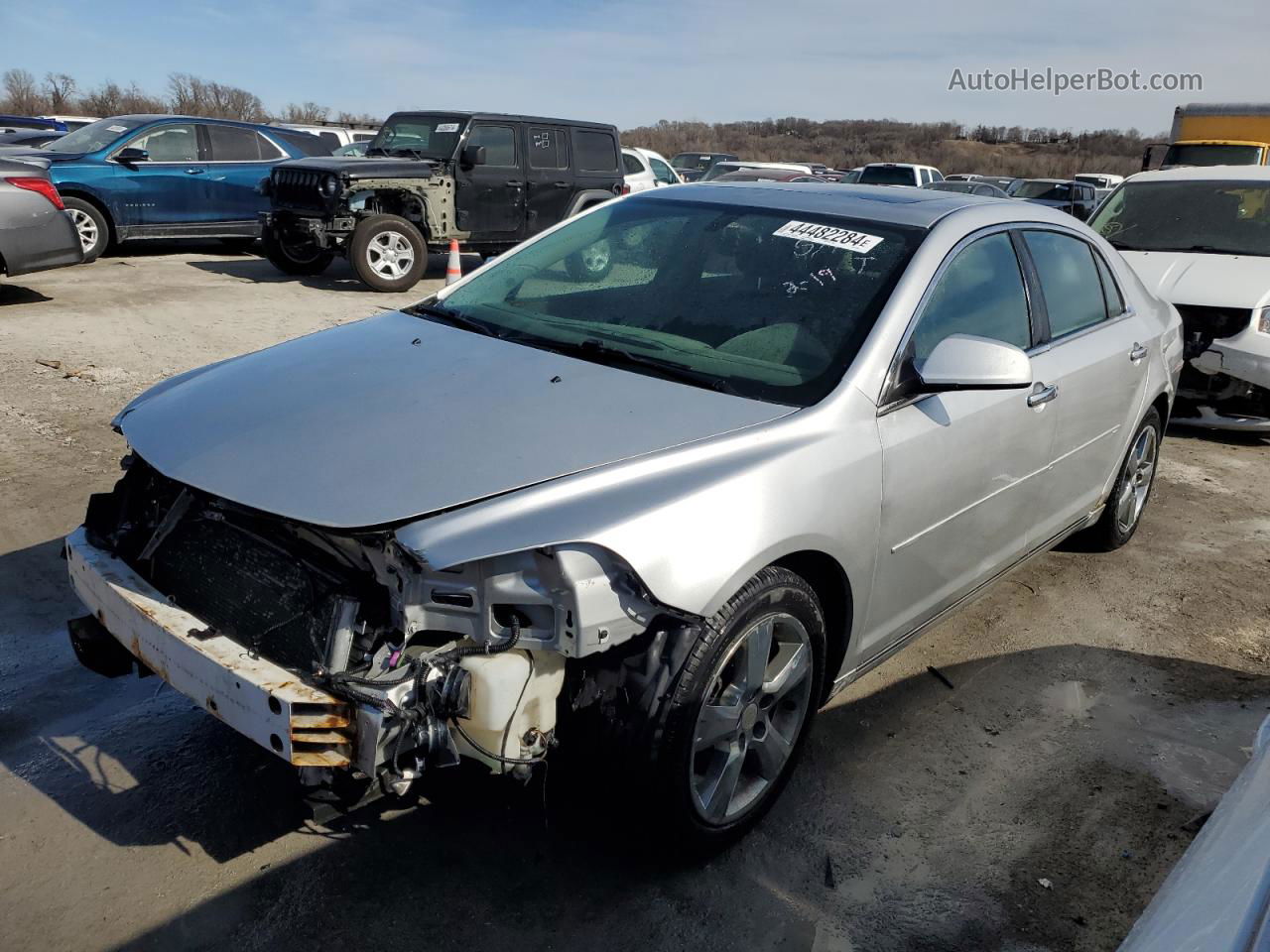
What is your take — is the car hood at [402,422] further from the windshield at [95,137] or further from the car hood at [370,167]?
the windshield at [95,137]

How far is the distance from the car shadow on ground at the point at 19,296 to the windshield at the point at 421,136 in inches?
162

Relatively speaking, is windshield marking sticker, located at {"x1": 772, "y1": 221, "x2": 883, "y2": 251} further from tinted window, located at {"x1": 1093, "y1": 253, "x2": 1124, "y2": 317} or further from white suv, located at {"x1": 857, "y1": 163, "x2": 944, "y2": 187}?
white suv, located at {"x1": 857, "y1": 163, "x2": 944, "y2": 187}

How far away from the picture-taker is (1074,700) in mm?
3797

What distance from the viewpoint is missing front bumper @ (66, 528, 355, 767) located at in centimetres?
226

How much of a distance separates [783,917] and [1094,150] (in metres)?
74.8

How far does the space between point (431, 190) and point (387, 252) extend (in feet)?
2.91

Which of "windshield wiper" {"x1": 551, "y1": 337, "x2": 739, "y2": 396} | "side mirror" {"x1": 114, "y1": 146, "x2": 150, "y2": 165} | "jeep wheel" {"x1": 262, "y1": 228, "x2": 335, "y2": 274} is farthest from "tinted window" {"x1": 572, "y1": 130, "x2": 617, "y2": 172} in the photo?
"windshield wiper" {"x1": 551, "y1": 337, "x2": 739, "y2": 396}

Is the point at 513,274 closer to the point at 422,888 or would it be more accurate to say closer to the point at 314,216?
the point at 422,888

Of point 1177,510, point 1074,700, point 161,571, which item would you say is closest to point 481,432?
point 161,571

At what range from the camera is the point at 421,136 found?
12398 mm

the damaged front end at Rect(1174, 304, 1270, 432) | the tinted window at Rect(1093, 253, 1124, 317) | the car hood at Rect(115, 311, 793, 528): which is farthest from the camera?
the damaged front end at Rect(1174, 304, 1270, 432)

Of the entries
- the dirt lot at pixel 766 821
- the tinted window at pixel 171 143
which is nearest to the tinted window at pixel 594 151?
the tinted window at pixel 171 143

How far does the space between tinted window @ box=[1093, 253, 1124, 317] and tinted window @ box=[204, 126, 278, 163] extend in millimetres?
11586

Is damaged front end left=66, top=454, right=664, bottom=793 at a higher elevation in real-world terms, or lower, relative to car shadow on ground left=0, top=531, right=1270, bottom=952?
higher
